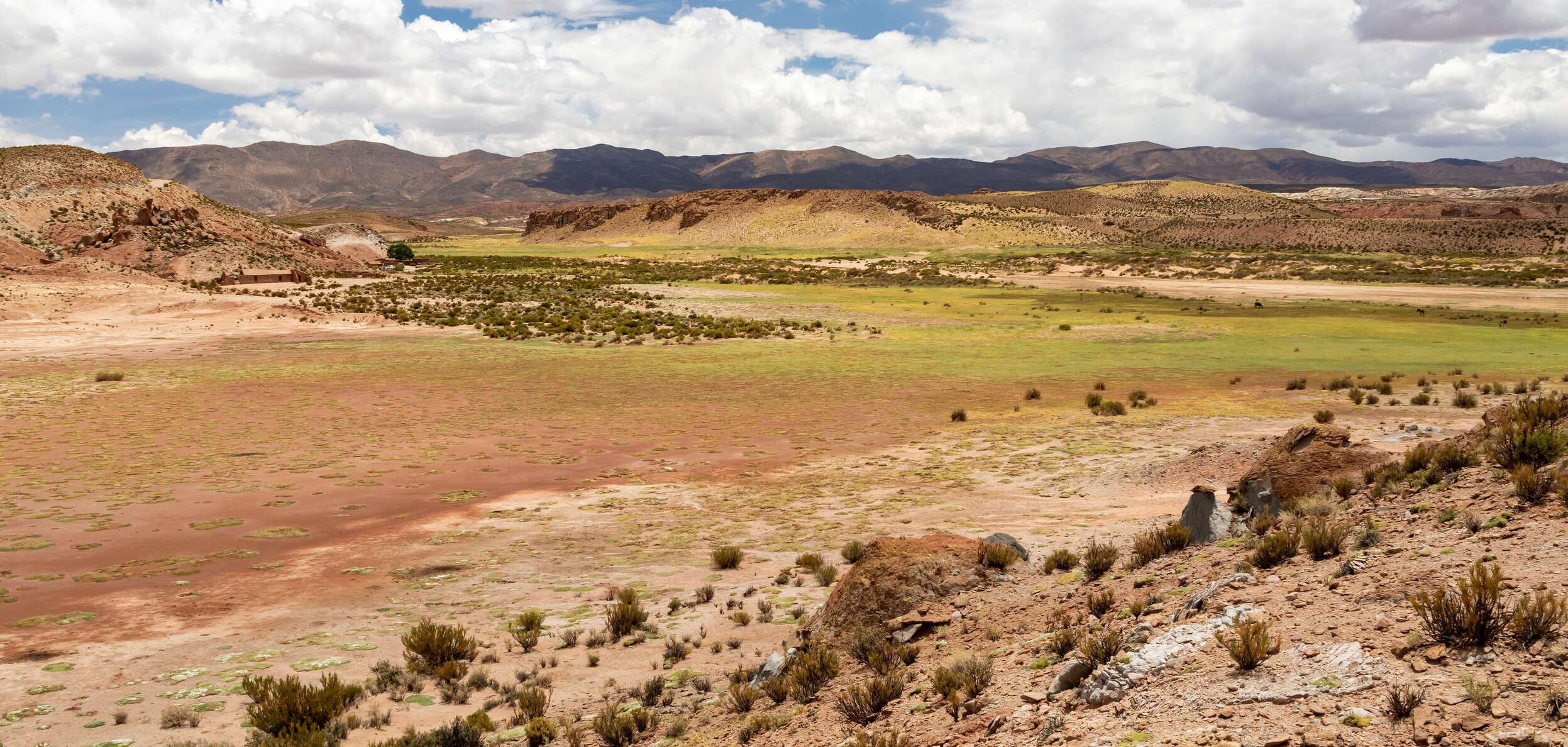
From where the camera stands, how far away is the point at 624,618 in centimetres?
899

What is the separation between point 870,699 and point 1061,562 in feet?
10.6

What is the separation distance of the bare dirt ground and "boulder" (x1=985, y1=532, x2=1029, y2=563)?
51.0m

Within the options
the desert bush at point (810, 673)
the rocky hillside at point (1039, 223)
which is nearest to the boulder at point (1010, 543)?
the desert bush at point (810, 673)

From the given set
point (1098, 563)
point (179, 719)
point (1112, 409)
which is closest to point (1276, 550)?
point (1098, 563)

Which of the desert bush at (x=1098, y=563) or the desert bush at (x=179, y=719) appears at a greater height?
the desert bush at (x=1098, y=563)

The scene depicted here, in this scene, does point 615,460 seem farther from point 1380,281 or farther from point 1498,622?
point 1380,281

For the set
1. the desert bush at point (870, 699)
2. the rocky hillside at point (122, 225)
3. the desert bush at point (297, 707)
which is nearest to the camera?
the desert bush at point (870, 699)

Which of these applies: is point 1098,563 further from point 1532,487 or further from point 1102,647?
point 1532,487

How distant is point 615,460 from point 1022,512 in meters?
7.79

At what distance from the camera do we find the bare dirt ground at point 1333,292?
168ft

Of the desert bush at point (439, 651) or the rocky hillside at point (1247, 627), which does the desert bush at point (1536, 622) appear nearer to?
the rocky hillside at point (1247, 627)

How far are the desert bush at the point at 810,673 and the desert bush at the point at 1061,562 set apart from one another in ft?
8.57

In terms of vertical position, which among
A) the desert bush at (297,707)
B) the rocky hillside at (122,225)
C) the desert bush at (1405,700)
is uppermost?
the rocky hillside at (122,225)

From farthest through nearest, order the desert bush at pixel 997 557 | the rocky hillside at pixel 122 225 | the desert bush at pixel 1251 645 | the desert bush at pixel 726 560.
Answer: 1. the rocky hillside at pixel 122 225
2. the desert bush at pixel 726 560
3. the desert bush at pixel 997 557
4. the desert bush at pixel 1251 645
